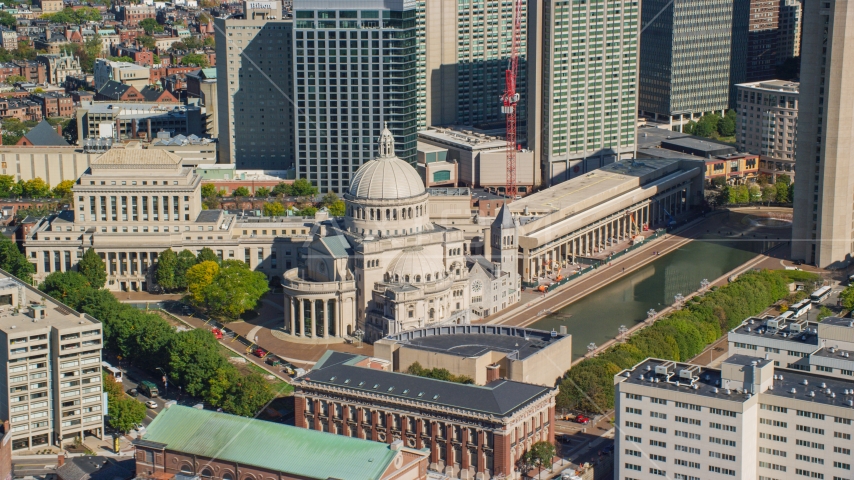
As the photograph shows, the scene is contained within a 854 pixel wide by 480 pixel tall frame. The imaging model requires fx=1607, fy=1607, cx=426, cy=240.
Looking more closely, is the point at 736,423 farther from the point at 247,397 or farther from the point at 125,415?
the point at 125,415

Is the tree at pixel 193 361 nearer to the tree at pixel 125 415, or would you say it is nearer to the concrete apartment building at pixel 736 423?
the tree at pixel 125 415

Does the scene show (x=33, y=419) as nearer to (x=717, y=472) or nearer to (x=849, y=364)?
(x=717, y=472)

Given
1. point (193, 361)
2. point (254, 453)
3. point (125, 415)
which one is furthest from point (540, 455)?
point (125, 415)

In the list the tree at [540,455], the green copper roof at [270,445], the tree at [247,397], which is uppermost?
the green copper roof at [270,445]

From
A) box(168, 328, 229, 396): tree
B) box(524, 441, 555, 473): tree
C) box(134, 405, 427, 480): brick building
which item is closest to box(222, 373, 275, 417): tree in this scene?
box(168, 328, 229, 396): tree

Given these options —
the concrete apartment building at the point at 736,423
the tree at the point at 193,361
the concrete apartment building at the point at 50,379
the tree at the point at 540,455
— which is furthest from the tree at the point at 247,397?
the concrete apartment building at the point at 736,423

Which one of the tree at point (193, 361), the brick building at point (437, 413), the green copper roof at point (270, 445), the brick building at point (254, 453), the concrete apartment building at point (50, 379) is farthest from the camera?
the tree at point (193, 361)
